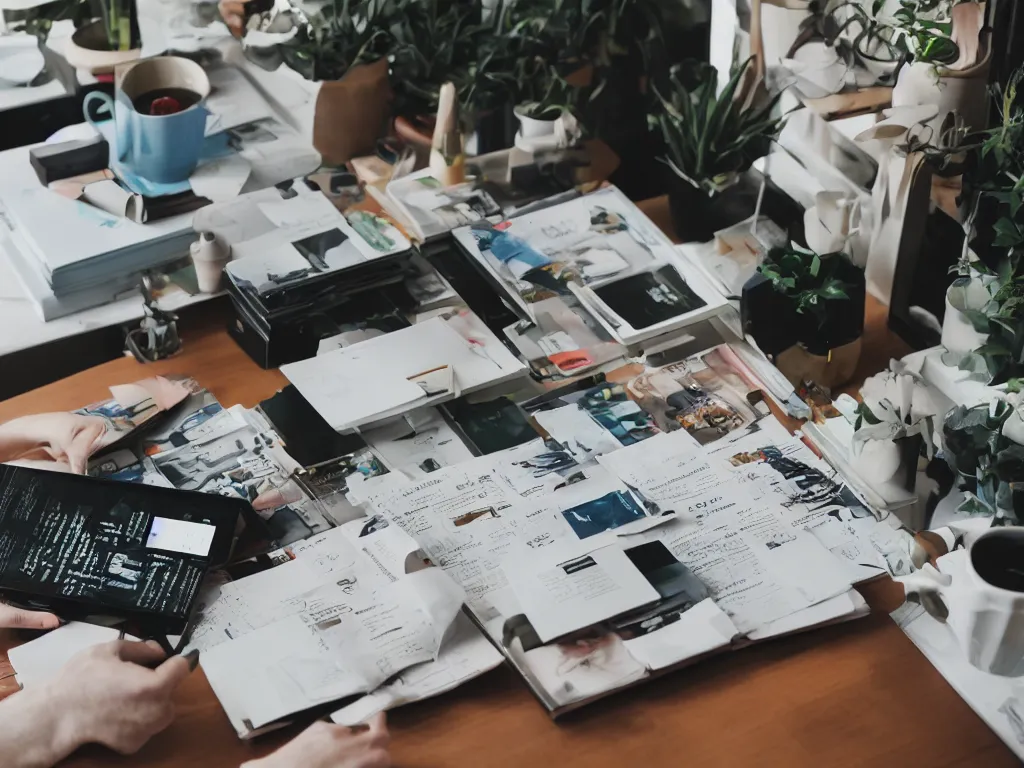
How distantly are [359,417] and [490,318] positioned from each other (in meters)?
0.27

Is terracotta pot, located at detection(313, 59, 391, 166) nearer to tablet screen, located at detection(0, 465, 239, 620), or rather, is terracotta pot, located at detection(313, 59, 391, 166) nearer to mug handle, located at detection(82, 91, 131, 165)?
mug handle, located at detection(82, 91, 131, 165)

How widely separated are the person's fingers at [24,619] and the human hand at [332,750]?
10.8 inches

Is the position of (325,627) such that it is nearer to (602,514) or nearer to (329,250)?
(602,514)

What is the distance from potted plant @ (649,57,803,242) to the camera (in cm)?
164

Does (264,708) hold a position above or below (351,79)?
below

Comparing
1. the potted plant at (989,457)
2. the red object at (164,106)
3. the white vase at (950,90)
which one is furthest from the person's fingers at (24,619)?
the white vase at (950,90)

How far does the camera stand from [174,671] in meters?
1.16

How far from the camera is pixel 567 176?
71.0 inches

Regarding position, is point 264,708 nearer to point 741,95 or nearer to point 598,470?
point 598,470

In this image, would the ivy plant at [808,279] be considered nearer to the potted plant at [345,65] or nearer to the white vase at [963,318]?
the white vase at [963,318]

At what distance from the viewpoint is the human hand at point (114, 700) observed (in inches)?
44.4

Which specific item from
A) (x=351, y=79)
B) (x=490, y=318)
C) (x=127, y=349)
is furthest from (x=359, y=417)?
(x=351, y=79)

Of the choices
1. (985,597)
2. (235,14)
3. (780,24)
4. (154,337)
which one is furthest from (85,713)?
(235,14)

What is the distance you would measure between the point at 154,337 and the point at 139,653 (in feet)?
1.66
